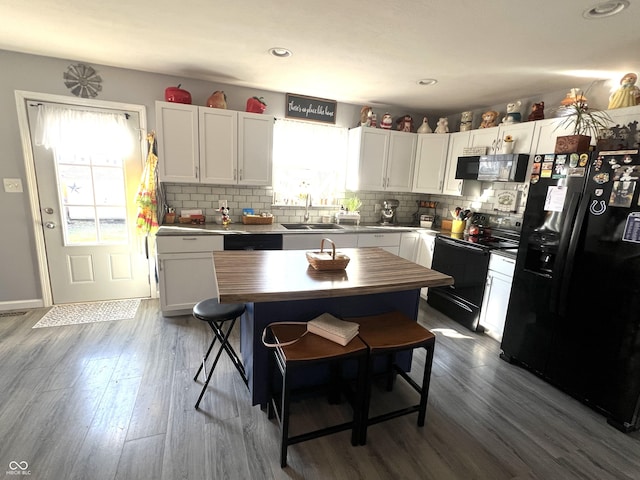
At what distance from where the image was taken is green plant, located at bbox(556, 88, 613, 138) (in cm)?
233

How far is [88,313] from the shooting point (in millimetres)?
3127

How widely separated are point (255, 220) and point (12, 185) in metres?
2.34

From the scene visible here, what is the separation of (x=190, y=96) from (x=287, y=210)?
64.7 inches

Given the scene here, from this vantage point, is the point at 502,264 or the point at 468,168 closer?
A: the point at 502,264

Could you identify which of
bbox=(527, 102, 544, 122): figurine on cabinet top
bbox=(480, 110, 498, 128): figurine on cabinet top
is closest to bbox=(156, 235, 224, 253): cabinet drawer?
bbox=(480, 110, 498, 128): figurine on cabinet top

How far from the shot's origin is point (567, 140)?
2.19m

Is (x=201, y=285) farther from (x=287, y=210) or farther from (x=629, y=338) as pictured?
(x=629, y=338)

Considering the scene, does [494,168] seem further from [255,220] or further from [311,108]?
[255,220]

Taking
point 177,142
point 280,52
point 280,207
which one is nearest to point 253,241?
point 280,207

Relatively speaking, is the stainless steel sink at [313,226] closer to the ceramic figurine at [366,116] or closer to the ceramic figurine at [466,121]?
the ceramic figurine at [366,116]

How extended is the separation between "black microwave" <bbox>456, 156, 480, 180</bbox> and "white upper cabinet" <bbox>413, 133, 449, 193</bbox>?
0.33 m

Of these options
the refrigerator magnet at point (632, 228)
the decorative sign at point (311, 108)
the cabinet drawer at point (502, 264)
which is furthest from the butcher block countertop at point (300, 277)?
the decorative sign at point (311, 108)

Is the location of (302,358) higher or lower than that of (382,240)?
lower

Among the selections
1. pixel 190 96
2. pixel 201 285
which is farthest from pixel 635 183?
Result: pixel 190 96
